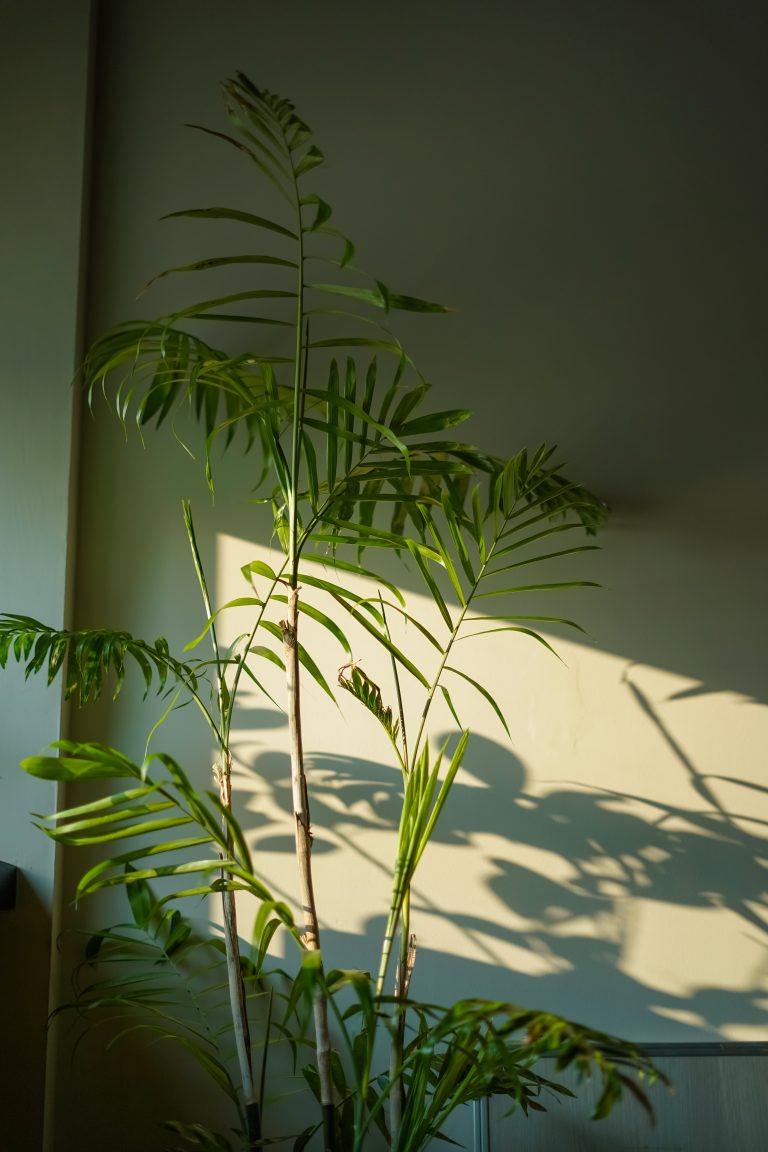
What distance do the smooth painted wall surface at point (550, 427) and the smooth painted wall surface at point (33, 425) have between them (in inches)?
4.5

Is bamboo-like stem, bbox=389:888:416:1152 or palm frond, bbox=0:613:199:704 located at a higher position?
palm frond, bbox=0:613:199:704

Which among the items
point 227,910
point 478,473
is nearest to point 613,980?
point 227,910

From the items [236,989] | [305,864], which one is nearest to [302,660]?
[305,864]

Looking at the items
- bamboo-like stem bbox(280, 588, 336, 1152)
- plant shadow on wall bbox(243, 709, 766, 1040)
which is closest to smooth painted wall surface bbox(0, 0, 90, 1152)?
plant shadow on wall bbox(243, 709, 766, 1040)

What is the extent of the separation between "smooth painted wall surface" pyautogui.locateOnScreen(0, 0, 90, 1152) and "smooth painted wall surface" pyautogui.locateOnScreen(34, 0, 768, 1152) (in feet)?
0.38

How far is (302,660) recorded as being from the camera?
5.88 feet

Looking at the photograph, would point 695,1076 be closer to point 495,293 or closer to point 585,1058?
point 585,1058

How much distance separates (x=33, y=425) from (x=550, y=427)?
1.17m

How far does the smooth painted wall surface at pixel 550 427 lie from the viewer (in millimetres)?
2262

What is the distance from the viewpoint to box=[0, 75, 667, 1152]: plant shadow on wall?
1.63 m

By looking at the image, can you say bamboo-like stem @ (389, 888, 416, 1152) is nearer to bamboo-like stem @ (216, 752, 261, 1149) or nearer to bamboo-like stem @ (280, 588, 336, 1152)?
bamboo-like stem @ (280, 588, 336, 1152)

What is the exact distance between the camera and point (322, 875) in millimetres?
2252

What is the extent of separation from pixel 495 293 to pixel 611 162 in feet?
1.46

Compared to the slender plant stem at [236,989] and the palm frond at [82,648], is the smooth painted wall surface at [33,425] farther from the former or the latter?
the slender plant stem at [236,989]
